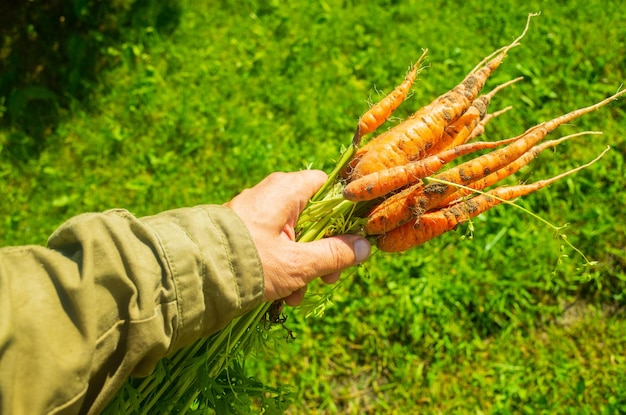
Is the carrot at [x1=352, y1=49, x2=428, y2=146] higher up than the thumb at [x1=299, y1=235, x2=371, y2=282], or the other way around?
the carrot at [x1=352, y1=49, x2=428, y2=146]

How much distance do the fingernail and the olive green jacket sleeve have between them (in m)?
0.51

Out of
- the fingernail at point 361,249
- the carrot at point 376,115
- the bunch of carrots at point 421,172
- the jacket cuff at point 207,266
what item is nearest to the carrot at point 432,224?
the bunch of carrots at point 421,172

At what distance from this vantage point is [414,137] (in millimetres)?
2141

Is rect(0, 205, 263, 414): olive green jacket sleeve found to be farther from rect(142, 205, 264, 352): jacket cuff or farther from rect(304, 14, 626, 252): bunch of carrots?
rect(304, 14, 626, 252): bunch of carrots

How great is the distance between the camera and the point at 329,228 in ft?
7.11

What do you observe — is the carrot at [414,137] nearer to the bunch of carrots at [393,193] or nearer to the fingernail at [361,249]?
the bunch of carrots at [393,193]

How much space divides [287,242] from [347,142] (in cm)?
200

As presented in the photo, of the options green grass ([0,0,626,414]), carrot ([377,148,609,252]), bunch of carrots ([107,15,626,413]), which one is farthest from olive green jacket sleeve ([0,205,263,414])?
green grass ([0,0,626,414])

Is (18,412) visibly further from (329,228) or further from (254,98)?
(254,98)

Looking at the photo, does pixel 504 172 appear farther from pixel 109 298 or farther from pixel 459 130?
pixel 109 298

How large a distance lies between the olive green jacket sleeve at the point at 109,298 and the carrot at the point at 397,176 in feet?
1.77

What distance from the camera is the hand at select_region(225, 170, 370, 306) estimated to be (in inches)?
71.1

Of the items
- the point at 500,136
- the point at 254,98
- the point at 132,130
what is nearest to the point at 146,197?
the point at 132,130

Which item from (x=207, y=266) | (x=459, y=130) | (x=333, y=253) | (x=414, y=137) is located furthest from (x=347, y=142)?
(x=207, y=266)
